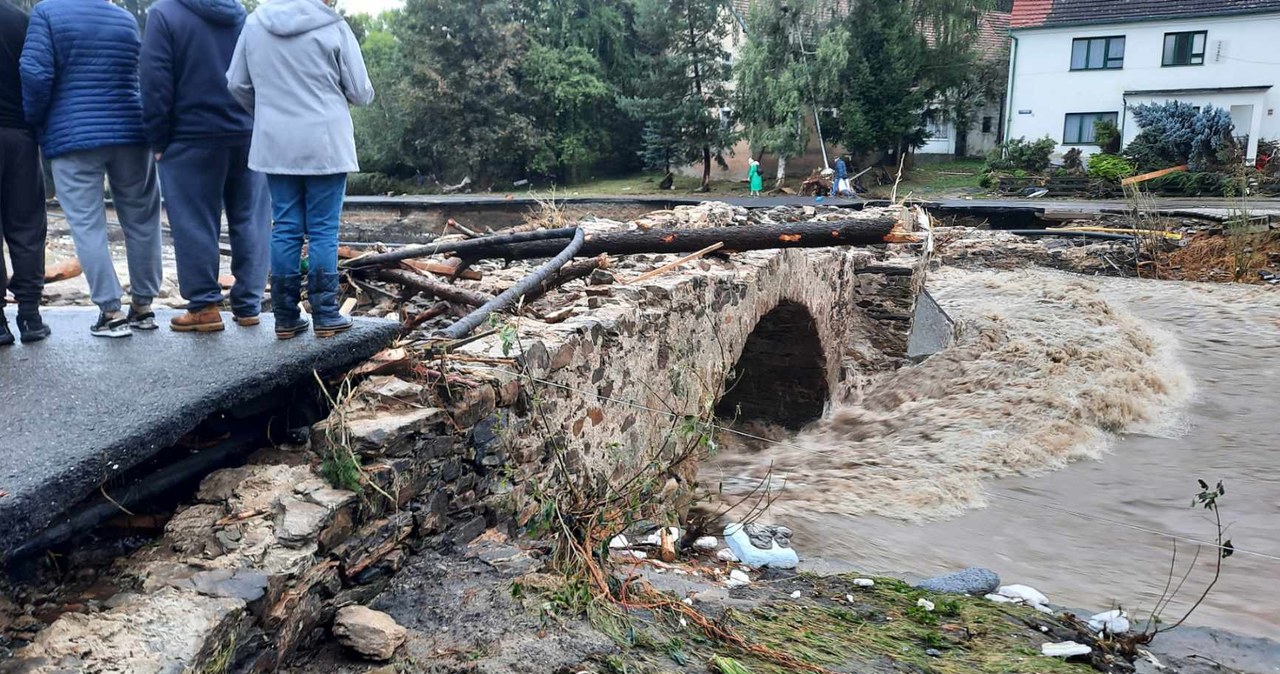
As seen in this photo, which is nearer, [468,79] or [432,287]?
[432,287]

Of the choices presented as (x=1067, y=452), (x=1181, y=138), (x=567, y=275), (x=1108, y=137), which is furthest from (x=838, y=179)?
(x=567, y=275)

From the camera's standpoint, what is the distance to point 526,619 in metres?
3.28

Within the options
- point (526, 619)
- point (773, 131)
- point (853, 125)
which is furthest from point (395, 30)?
point (526, 619)

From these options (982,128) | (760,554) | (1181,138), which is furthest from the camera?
(982,128)

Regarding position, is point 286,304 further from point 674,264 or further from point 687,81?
point 687,81

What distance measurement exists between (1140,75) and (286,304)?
29678mm

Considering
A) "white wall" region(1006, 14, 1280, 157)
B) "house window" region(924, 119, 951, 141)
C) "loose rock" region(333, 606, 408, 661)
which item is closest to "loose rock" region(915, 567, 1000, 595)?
"loose rock" region(333, 606, 408, 661)

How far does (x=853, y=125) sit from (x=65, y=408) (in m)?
26.9

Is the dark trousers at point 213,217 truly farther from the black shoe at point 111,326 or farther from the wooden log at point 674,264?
the wooden log at point 674,264

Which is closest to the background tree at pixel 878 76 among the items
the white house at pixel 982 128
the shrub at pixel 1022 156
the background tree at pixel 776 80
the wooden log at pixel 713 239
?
the background tree at pixel 776 80

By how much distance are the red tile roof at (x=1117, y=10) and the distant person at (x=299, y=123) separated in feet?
96.5

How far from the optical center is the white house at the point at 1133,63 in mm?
25875

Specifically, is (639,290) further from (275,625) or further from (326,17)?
(275,625)

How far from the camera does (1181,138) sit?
24.7 m
